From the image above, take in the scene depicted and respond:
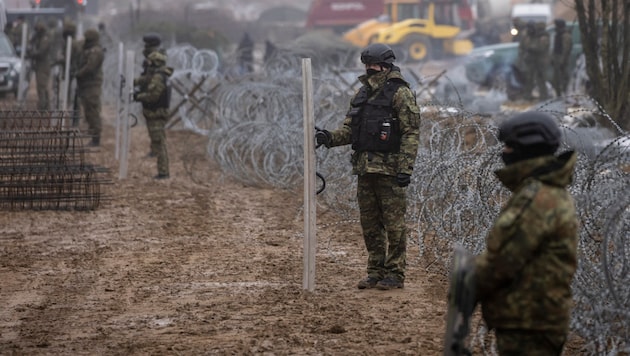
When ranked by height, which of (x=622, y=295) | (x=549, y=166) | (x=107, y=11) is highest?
Answer: (x=107, y=11)

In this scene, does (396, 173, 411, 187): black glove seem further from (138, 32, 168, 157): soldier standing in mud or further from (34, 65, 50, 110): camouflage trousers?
(34, 65, 50, 110): camouflage trousers

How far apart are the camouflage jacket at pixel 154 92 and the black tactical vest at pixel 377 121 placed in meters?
6.55

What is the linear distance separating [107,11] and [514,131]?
60.3m

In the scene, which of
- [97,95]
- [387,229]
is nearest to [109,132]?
[97,95]

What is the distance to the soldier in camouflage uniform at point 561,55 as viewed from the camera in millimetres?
21719

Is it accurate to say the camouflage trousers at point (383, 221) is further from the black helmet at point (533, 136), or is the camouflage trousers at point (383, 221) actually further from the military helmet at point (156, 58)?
the military helmet at point (156, 58)

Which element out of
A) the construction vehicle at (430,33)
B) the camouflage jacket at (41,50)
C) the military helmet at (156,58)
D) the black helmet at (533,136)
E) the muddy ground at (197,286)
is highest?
the construction vehicle at (430,33)

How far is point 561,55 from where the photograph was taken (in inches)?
867

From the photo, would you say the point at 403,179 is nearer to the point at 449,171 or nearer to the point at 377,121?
the point at 377,121

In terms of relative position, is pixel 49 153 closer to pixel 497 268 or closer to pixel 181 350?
pixel 181 350

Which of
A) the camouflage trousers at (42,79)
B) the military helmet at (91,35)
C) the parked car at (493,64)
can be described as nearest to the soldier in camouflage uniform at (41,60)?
the camouflage trousers at (42,79)

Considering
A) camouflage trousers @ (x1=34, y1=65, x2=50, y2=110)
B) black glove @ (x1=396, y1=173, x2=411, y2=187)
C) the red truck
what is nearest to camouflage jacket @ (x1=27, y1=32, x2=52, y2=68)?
camouflage trousers @ (x1=34, y1=65, x2=50, y2=110)

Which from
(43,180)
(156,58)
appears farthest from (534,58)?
(43,180)

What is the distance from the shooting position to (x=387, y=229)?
7.66 metres
